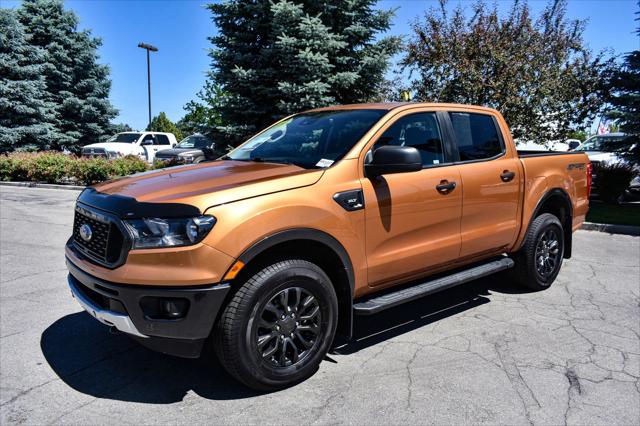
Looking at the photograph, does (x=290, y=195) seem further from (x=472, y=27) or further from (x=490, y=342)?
(x=472, y=27)

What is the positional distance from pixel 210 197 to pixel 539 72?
1346 cm

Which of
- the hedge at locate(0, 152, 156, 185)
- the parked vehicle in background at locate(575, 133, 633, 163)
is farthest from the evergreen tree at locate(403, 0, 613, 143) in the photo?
the hedge at locate(0, 152, 156, 185)

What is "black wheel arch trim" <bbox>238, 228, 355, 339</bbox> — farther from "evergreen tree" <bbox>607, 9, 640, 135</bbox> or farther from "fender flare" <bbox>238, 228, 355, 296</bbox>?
"evergreen tree" <bbox>607, 9, 640, 135</bbox>

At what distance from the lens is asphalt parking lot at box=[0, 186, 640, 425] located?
2898mm

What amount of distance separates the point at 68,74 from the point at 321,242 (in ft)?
93.1

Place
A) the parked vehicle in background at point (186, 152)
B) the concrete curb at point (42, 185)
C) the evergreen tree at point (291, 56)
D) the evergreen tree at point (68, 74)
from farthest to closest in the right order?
the evergreen tree at point (68, 74) → the parked vehicle in background at point (186, 152) → the concrete curb at point (42, 185) → the evergreen tree at point (291, 56)

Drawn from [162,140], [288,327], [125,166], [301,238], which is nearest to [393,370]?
[288,327]

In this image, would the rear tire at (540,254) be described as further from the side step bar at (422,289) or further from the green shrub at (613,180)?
the green shrub at (613,180)

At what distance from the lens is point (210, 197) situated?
2832mm

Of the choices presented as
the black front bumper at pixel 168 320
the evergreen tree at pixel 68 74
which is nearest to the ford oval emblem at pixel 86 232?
the black front bumper at pixel 168 320

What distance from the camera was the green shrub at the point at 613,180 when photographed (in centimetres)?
1212

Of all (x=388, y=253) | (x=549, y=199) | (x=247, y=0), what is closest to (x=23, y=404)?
(x=388, y=253)

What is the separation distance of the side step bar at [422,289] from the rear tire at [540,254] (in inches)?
16.4

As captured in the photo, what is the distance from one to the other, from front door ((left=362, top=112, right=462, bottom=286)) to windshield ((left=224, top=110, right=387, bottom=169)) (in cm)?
24
